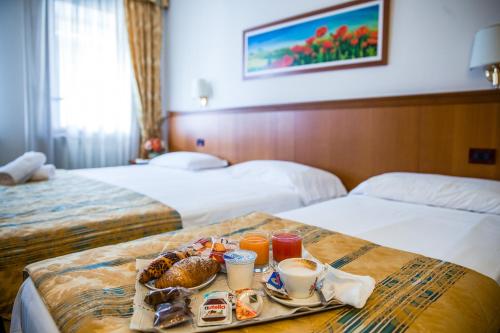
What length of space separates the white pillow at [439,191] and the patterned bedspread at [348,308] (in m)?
0.78

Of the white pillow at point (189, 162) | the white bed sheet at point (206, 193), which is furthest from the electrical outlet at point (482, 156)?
the white pillow at point (189, 162)

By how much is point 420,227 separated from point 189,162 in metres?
2.04

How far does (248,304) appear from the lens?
708 millimetres

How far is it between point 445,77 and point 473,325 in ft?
5.48

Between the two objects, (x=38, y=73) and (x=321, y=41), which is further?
(x=38, y=73)

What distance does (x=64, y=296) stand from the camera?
0.81 meters

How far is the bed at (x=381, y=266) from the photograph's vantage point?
2.34 ft

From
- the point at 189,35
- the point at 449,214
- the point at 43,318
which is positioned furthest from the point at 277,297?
the point at 189,35

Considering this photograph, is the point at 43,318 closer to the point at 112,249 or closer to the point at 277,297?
the point at 112,249

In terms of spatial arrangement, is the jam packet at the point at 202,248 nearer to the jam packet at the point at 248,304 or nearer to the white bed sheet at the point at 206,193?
the jam packet at the point at 248,304

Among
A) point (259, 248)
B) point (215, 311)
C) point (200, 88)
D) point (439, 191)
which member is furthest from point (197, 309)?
point (200, 88)

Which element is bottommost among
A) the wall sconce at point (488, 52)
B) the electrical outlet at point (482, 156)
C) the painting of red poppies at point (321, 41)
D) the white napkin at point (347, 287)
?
the white napkin at point (347, 287)

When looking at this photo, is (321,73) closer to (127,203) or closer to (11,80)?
(127,203)

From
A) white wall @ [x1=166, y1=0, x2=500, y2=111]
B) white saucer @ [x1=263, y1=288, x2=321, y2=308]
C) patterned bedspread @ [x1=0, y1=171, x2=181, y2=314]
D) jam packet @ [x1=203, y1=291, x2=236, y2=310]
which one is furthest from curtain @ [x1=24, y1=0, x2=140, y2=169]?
white saucer @ [x1=263, y1=288, x2=321, y2=308]
